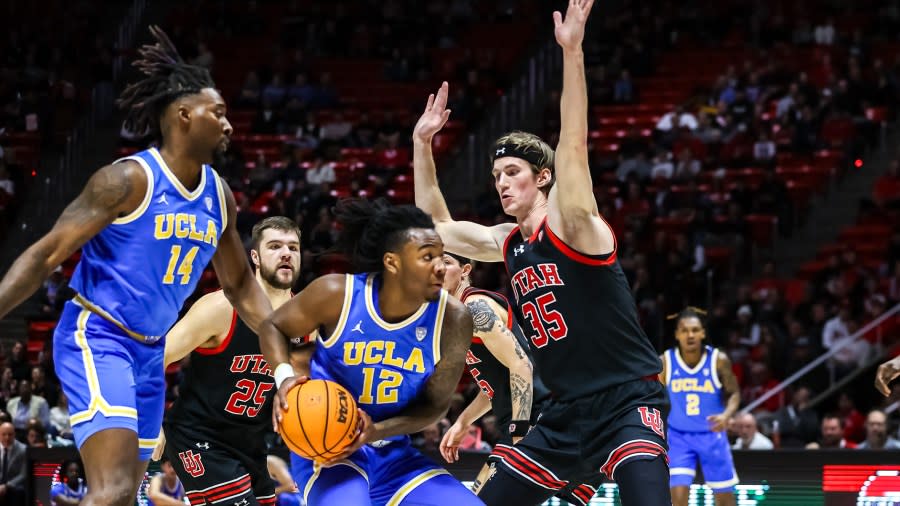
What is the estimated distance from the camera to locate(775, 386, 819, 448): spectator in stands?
42.2 feet

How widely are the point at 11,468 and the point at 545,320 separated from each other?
22.5ft

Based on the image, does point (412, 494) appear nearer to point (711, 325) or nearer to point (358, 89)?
point (711, 325)

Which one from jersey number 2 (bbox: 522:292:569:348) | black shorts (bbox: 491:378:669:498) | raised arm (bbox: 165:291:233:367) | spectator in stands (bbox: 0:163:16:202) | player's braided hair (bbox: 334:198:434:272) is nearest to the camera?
player's braided hair (bbox: 334:198:434:272)

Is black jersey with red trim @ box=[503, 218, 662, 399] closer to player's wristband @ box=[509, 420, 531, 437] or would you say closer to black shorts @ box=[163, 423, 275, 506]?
player's wristband @ box=[509, 420, 531, 437]

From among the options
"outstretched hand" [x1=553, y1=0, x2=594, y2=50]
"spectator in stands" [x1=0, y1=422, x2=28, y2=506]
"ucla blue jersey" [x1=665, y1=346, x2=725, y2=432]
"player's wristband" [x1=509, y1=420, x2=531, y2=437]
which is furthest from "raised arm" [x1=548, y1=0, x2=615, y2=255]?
"spectator in stands" [x1=0, y1=422, x2=28, y2=506]

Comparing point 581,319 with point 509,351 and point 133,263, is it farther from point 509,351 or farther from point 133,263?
point 133,263

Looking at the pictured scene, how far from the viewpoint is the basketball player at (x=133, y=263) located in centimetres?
486

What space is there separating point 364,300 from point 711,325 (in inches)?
401

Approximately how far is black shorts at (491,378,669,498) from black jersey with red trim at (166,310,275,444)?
1.69 metres

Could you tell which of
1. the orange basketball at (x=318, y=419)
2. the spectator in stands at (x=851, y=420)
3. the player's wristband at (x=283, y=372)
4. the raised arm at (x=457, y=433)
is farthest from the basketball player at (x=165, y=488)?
the spectator in stands at (x=851, y=420)

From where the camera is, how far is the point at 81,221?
16.0 feet

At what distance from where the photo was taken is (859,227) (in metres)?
16.6

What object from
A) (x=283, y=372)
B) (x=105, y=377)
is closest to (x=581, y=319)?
(x=283, y=372)

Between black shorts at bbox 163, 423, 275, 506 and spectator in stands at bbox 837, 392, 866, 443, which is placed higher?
black shorts at bbox 163, 423, 275, 506
